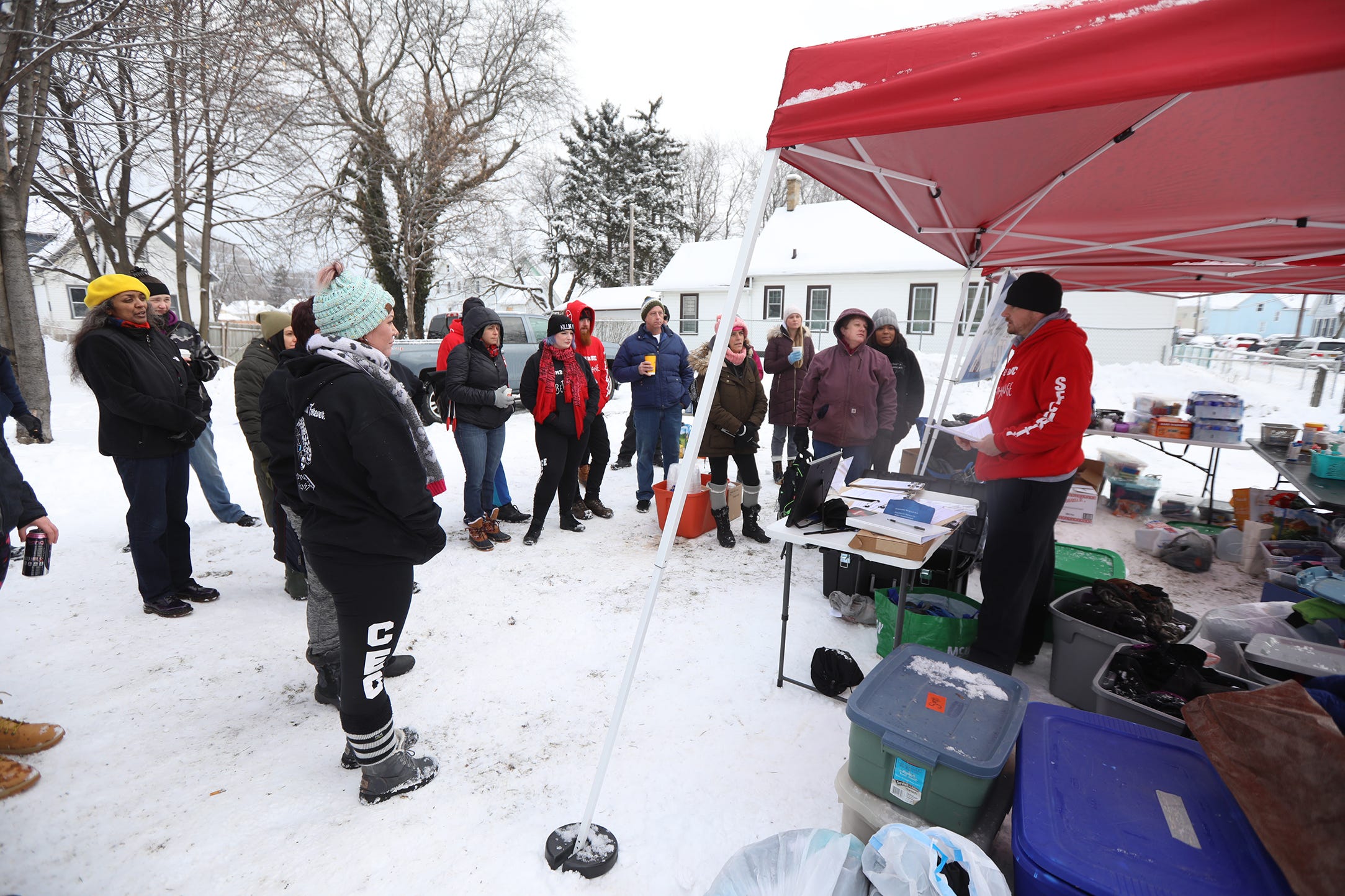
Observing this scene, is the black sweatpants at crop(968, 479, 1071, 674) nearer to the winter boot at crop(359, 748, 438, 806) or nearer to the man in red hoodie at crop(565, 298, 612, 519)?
the winter boot at crop(359, 748, 438, 806)

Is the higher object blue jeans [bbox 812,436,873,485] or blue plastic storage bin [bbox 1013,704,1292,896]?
blue jeans [bbox 812,436,873,485]

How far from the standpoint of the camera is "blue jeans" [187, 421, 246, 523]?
455 centimetres

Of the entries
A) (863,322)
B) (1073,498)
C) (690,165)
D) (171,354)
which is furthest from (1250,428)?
(690,165)

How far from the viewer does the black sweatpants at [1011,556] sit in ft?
8.77

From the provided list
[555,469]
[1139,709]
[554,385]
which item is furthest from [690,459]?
[555,469]

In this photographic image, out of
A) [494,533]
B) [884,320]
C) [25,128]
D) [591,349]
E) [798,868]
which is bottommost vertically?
[494,533]

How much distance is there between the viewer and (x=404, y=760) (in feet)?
7.35

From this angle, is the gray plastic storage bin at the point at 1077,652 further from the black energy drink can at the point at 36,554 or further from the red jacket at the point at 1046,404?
the black energy drink can at the point at 36,554

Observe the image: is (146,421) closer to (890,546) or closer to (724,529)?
(724,529)

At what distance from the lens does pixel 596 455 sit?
18.1 feet

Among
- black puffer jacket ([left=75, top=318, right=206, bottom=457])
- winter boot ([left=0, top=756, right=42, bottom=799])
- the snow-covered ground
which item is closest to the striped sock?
the snow-covered ground

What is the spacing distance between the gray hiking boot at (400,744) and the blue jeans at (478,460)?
2438mm

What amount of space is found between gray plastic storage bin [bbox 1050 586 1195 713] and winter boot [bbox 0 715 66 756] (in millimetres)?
4493

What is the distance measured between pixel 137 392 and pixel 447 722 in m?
2.51
